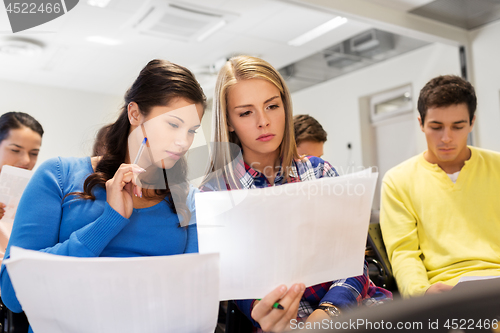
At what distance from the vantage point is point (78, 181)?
3.31 ft

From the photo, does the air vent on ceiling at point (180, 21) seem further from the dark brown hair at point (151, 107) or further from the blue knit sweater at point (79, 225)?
the blue knit sweater at point (79, 225)

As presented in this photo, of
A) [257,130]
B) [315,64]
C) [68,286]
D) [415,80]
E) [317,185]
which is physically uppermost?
[315,64]

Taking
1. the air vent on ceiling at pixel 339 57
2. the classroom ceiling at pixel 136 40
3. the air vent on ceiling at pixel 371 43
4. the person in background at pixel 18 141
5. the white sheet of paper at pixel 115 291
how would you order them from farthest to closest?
1. the air vent on ceiling at pixel 339 57
2. the air vent on ceiling at pixel 371 43
3. the classroom ceiling at pixel 136 40
4. the person in background at pixel 18 141
5. the white sheet of paper at pixel 115 291

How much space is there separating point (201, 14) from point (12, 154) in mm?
2581

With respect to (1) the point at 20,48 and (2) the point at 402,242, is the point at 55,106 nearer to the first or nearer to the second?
(1) the point at 20,48

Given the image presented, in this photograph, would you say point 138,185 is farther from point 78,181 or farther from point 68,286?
point 68,286

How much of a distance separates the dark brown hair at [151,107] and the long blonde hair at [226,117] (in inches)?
2.6

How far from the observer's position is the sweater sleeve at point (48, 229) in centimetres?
88

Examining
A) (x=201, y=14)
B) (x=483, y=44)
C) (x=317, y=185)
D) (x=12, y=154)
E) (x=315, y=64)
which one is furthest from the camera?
(x=315, y=64)

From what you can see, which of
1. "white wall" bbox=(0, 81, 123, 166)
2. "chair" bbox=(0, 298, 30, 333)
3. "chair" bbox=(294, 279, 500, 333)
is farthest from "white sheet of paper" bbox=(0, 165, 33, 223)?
"white wall" bbox=(0, 81, 123, 166)

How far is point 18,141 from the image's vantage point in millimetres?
1836

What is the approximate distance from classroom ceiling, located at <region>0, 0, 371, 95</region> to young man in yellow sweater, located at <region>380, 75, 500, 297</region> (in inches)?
87.3

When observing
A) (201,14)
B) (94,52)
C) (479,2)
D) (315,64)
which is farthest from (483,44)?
(94,52)

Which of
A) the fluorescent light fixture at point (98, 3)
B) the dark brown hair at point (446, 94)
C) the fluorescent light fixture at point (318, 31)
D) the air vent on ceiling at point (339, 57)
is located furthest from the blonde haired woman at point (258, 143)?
the air vent on ceiling at point (339, 57)
